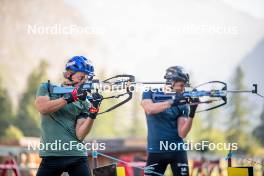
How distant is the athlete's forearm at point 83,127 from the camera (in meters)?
7.12

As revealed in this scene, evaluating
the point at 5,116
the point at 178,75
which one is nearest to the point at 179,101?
the point at 178,75

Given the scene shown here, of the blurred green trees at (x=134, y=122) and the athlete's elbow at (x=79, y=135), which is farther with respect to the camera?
the blurred green trees at (x=134, y=122)

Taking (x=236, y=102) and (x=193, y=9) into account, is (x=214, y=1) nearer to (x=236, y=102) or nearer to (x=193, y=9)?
(x=193, y=9)

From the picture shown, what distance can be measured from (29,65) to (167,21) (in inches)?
534

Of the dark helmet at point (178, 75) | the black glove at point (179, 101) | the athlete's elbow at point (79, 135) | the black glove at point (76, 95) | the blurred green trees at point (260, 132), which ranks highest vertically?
the dark helmet at point (178, 75)

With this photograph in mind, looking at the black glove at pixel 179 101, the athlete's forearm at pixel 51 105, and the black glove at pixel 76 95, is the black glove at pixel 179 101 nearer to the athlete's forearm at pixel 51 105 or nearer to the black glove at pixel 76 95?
the black glove at pixel 76 95

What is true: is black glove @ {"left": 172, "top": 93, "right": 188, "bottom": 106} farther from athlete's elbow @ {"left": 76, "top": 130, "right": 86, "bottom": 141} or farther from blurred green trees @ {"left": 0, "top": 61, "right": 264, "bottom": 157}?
blurred green trees @ {"left": 0, "top": 61, "right": 264, "bottom": 157}

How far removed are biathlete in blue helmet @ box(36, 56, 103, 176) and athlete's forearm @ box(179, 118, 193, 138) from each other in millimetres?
1319

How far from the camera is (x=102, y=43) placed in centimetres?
1367

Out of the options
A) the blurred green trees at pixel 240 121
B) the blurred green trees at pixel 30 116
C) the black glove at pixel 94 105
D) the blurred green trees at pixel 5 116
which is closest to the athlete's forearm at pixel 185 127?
the black glove at pixel 94 105

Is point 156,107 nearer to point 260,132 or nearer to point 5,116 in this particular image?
point 260,132

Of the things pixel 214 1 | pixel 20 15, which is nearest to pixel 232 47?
pixel 214 1

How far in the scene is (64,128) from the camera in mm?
7195

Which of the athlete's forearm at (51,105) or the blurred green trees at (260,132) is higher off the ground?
the athlete's forearm at (51,105)
